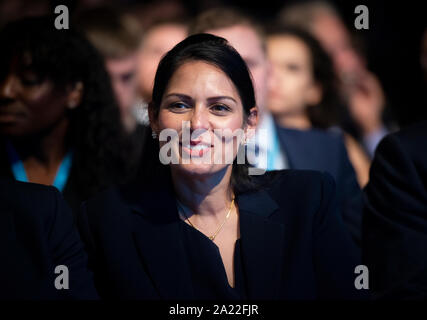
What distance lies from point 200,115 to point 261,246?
1.61ft

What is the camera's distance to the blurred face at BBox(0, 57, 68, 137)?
9.14ft

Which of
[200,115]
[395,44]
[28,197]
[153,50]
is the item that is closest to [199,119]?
[200,115]

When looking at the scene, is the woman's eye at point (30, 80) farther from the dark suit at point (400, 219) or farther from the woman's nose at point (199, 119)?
the dark suit at point (400, 219)

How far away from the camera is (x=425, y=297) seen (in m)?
2.09

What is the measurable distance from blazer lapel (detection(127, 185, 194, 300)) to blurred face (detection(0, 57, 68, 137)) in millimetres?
892

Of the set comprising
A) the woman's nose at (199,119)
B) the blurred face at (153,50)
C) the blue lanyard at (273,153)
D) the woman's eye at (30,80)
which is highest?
the blurred face at (153,50)

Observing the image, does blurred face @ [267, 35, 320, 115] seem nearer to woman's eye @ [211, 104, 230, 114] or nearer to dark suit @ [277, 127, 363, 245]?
dark suit @ [277, 127, 363, 245]

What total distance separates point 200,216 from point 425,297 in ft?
2.66

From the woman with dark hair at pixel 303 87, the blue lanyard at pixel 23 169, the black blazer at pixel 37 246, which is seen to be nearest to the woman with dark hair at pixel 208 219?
the black blazer at pixel 37 246

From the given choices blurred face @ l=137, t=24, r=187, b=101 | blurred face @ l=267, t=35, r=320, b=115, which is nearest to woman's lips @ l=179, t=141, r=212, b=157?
blurred face @ l=267, t=35, r=320, b=115

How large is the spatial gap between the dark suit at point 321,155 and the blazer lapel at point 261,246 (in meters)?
0.93

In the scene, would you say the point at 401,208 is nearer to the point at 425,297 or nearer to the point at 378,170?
the point at 378,170

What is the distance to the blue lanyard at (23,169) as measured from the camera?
2.76 meters
